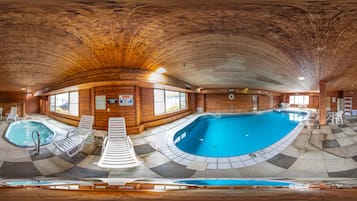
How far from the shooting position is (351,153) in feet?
3.92

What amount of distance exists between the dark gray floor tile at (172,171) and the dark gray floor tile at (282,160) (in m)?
0.63

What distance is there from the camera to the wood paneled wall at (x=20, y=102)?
0.82 metres

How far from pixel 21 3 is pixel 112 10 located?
310 millimetres

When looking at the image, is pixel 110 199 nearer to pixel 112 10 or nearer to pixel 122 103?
pixel 122 103

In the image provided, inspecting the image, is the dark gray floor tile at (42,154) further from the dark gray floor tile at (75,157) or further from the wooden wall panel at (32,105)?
the wooden wall panel at (32,105)

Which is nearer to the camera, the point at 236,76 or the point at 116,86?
the point at 116,86

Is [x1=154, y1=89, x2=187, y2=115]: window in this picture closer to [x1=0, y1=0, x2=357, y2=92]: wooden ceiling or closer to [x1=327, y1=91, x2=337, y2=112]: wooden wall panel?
[x1=0, y1=0, x2=357, y2=92]: wooden ceiling

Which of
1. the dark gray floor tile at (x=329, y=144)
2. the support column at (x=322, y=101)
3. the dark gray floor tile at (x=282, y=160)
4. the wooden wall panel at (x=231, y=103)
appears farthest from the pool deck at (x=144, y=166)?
the support column at (x=322, y=101)

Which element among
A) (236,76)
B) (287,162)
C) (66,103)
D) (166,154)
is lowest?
(287,162)

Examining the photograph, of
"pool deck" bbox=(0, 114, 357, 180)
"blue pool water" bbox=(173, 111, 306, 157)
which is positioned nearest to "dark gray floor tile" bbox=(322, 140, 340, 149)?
"pool deck" bbox=(0, 114, 357, 180)

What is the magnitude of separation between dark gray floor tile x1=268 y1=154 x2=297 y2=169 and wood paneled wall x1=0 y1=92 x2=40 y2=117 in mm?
1530

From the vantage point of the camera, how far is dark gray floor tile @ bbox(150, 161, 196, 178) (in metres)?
0.80

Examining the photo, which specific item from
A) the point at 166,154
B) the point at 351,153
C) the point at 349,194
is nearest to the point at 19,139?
the point at 166,154

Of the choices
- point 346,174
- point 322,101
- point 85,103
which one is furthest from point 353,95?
point 85,103
